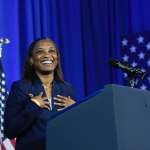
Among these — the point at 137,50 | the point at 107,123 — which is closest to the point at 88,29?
the point at 137,50

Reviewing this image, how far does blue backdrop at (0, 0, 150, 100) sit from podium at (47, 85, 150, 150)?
105 inches

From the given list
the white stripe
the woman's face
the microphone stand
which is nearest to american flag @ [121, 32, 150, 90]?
the white stripe

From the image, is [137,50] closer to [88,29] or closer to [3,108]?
[88,29]

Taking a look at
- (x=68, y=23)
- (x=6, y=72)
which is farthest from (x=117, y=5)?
(x=6, y=72)

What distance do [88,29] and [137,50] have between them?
A: 0.51 m

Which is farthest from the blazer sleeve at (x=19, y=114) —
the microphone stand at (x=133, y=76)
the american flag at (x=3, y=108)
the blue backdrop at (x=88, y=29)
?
the blue backdrop at (x=88, y=29)

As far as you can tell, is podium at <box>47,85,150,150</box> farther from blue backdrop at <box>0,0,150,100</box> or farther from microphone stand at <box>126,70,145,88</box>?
blue backdrop at <box>0,0,150,100</box>

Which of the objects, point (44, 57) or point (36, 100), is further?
point (44, 57)

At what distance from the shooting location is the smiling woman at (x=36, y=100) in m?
2.02

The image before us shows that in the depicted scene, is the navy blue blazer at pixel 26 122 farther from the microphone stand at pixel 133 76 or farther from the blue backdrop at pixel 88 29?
the blue backdrop at pixel 88 29

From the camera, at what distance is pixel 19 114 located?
6.63ft

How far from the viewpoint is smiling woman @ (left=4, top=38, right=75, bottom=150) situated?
6.63 ft

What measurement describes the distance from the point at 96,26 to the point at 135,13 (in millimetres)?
393

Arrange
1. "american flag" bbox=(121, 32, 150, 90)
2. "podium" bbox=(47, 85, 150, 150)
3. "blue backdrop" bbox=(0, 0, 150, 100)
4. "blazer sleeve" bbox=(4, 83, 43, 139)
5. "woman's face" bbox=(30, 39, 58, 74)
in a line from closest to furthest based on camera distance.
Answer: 1. "podium" bbox=(47, 85, 150, 150)
2. "blazer sleeve" bbox=(4, 83, 43, 139)
3. "woman's face" bbox=(30, 39, 58, 74)
4. "blue backdrop" bbox=(0, 0, 150, 100)
5. "american flag" bbox=(121, 32, 150, 90)
